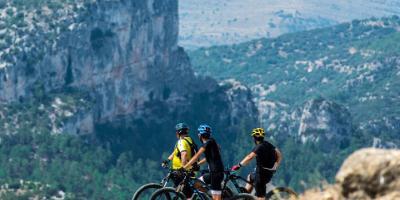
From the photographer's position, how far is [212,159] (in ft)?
131

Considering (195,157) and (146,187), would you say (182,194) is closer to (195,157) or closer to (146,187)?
(146,187)

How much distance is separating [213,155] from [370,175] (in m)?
13.1

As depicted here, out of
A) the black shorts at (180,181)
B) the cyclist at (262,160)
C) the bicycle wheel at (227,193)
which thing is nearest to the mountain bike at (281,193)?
the cyclist at (262,160)

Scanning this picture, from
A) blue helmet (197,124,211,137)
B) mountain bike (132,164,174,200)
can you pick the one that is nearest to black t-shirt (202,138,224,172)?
blue helmet (197,124,211,137)

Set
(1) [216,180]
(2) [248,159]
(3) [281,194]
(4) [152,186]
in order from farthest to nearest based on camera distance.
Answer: (4) [152,186] < (3) [281,194] < (1) [216,180] < (2) [248,159]

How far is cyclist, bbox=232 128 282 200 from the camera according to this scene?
39344mm

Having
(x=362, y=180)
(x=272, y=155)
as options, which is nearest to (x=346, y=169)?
(x=362, y=180)

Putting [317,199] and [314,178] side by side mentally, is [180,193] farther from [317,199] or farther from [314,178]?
[317,199]

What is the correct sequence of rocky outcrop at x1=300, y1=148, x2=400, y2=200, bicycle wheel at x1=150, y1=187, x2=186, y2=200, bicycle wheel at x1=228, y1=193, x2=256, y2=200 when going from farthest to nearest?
bicycle wheel at x1=150, y1=187, x2=186, y2=200 < bicycle wheel at x1=228, y1=193, x2=256, y2=200 < rocky outcrop at x1=300, y1=148, x2=400, y2=200

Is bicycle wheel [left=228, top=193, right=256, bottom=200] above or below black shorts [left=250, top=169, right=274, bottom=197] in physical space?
below

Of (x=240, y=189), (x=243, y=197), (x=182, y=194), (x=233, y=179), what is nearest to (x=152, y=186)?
(x=182, y=194)

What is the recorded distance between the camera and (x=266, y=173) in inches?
1575

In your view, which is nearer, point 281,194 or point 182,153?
point 281,194

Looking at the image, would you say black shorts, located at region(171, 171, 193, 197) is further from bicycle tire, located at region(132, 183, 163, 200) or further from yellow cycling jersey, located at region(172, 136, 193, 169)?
bicycle tire, located at region(132, 183, 163, 200)
